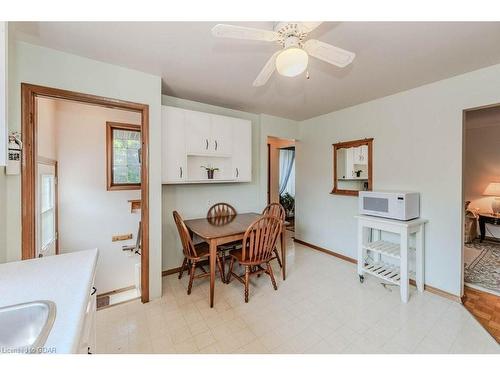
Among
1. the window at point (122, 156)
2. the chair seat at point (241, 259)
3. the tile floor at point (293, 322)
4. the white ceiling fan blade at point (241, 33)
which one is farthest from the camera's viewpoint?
the window at point (122, 156)

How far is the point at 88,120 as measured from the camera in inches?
109

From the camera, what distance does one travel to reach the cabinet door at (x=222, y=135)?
2.71 metres

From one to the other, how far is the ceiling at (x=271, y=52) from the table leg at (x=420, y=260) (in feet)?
5.25

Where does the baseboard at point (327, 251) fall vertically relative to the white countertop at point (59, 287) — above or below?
below

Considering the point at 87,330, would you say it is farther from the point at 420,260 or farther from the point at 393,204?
the point at 420,260

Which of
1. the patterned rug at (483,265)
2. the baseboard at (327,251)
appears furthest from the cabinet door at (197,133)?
the patterned rug at (483,265)

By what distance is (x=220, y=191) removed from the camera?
308 cm

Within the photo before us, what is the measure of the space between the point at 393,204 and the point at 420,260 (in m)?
0.67

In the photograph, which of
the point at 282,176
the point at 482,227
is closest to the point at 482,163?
the point at 482,227

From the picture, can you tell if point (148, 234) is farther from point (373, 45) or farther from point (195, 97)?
point (373, 45)

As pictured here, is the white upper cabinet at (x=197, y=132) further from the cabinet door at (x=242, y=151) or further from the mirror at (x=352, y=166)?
the mirror at (x=352, y=166)

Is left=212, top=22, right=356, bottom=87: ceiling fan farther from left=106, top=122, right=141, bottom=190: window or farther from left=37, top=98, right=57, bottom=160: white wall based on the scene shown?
left=106, top=122, right=141, bottom=190: window
